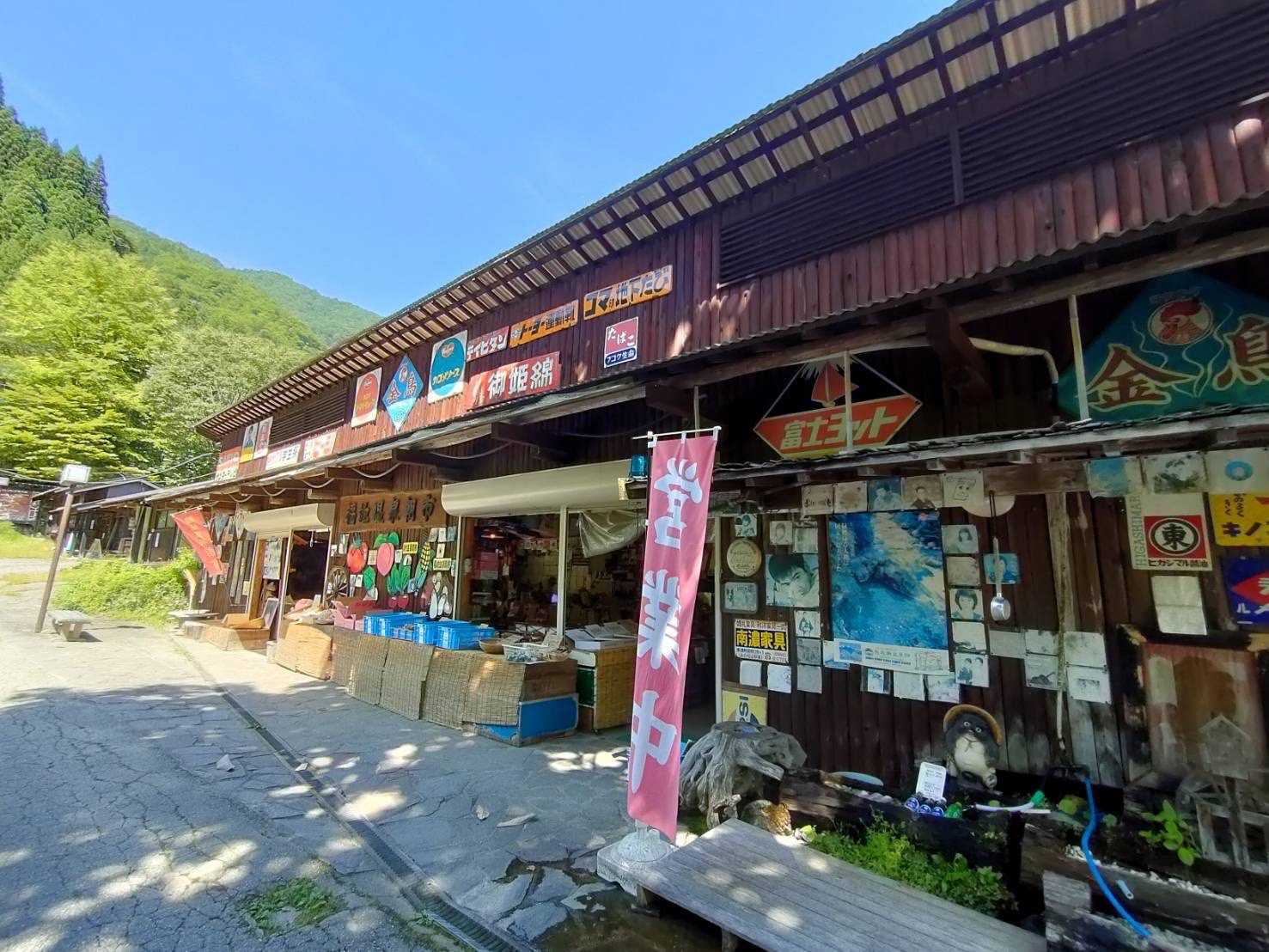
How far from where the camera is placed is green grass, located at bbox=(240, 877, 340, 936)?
320cm

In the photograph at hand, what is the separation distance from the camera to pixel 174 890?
3443mm

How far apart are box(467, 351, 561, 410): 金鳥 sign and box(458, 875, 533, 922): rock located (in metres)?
5.70

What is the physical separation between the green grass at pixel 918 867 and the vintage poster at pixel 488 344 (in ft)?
26.2

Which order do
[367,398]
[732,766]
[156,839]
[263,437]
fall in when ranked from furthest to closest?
1. [263,437]
2. [367,398]
3. [732,766]
4. [156,839]

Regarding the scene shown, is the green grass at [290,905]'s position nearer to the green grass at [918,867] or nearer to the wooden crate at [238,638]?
the green grass at [918,867]

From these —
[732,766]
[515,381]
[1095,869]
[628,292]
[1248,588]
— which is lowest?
[732,766]

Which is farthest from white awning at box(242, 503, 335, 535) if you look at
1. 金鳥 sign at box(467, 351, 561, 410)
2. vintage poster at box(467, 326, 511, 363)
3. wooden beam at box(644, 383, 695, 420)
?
wooden beam at box(644, 383, 695, 420)

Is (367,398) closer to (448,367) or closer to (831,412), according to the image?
(448,367)

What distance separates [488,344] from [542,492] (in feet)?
11.6

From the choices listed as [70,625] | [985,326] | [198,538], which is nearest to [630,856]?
[985,326]

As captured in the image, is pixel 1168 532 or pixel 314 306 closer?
pixel 1168 532

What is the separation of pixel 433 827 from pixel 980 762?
4.17 metres

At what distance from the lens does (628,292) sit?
24.7ft

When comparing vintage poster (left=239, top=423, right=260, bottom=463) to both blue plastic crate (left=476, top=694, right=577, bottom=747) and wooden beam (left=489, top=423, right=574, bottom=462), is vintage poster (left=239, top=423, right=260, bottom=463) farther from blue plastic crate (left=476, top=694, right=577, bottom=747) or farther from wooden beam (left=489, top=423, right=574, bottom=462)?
blue plastic crate (left=476, top=694, right=577, bottom=747)
